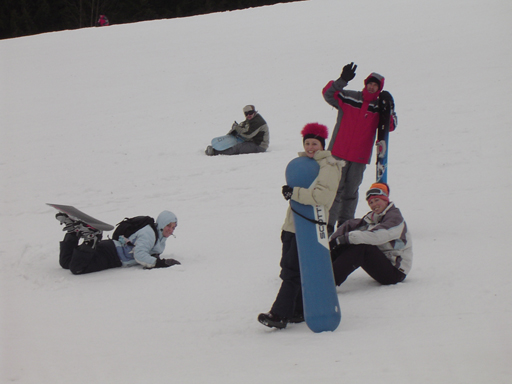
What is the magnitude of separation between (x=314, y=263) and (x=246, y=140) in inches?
258

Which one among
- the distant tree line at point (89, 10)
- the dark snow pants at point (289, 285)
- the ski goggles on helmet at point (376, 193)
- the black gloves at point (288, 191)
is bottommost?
the dark snow pants at point (289, 285)

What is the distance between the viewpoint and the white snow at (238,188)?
3660mm

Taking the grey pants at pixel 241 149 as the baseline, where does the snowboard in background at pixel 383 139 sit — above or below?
above

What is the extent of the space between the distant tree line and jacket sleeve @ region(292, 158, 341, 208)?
1416 inches

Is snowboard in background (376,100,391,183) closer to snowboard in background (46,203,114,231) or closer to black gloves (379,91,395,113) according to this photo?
black gloves (379,91,395,113)

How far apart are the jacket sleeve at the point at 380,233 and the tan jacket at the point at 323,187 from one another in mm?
613

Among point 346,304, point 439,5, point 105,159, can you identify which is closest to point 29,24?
point 439,5

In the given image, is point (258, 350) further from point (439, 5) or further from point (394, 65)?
point (439, 5)

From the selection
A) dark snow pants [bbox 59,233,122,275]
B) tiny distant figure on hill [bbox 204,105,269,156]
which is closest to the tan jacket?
dark snow pants [bbox 59,233,122,275]

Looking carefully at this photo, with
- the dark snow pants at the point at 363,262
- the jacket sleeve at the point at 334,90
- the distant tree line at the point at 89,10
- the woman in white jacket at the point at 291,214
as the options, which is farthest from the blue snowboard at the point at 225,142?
the distant tree line at the point at 89,10

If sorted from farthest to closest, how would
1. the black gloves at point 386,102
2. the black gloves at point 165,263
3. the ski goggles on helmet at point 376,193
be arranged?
1. the black gloves at point 386,102
2. the black gloves at point 165,263
3. the ski goggles on helmet at point 376,193

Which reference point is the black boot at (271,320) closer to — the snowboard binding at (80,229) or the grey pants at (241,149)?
the snowboard binding at (80,229)

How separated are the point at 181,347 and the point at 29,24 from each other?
37.9 meters

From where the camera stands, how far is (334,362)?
3391 mm
